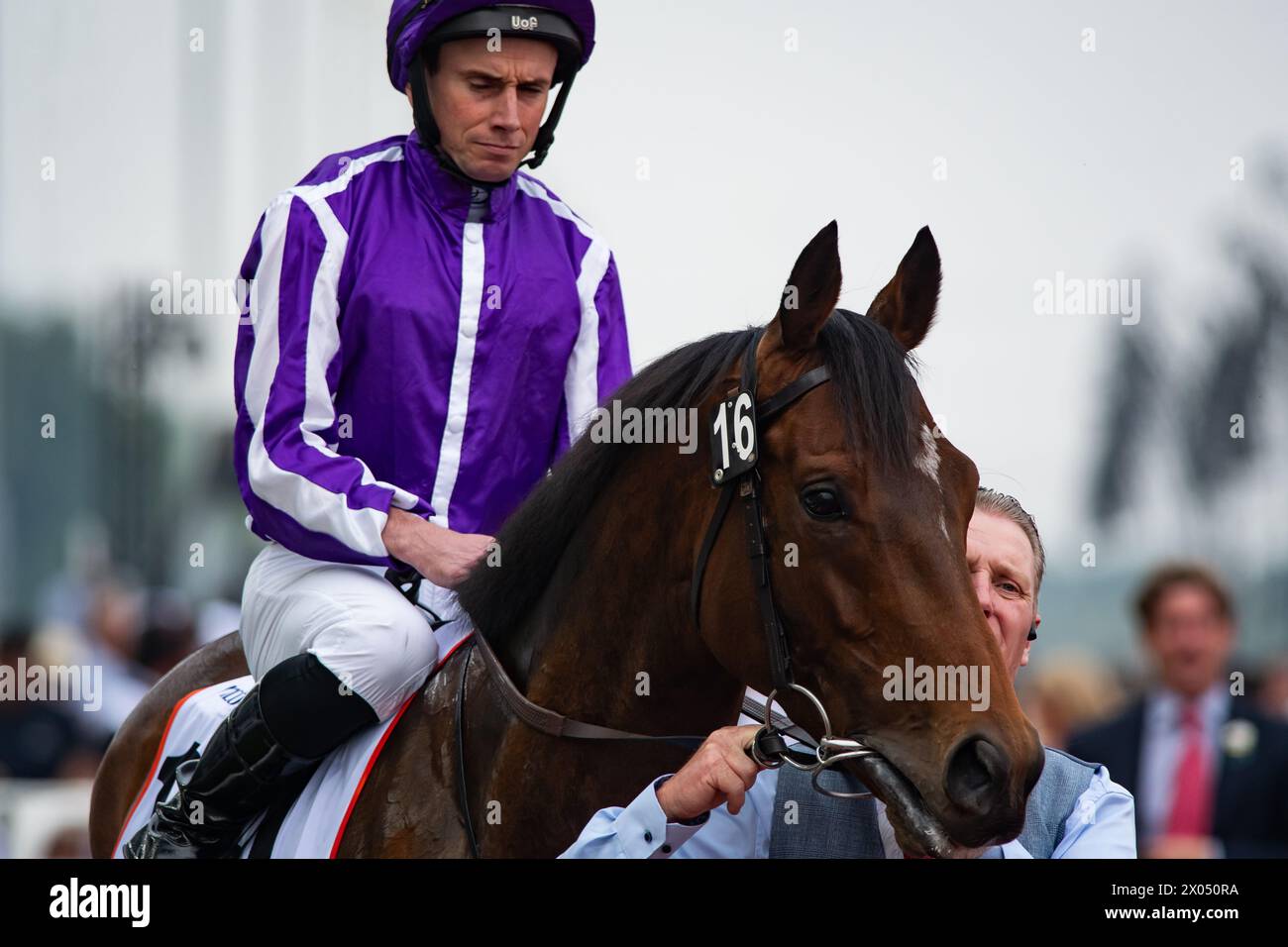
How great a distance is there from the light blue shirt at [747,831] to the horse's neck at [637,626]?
0.18 meters

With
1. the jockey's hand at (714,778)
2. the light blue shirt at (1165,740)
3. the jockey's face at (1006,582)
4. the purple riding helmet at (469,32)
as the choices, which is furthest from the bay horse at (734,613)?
the light blue shirt at (1165,740)

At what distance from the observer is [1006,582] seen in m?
2.90

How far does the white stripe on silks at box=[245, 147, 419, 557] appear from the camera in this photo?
2977mm

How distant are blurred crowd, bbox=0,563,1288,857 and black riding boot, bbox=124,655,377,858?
123 inches

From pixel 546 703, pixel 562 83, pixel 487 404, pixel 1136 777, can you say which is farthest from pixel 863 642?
pixel 1136 777

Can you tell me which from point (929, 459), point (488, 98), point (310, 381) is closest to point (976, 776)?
point (929, 459)

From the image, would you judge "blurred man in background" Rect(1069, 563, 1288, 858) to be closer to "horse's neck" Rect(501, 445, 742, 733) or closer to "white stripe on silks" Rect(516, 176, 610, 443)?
"white stripe on silks" Rect(516, 176, 610, 443)

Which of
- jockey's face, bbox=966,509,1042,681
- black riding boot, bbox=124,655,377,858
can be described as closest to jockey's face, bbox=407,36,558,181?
black riding boot, bbox=124,655,377,858

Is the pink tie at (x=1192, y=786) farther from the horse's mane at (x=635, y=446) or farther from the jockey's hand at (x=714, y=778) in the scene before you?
the jockey's hand at (x=714, y=778)

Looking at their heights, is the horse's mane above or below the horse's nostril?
above

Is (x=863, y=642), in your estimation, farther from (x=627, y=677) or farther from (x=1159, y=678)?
(x=1159, y=678)

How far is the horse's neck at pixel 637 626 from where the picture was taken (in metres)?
2.68
